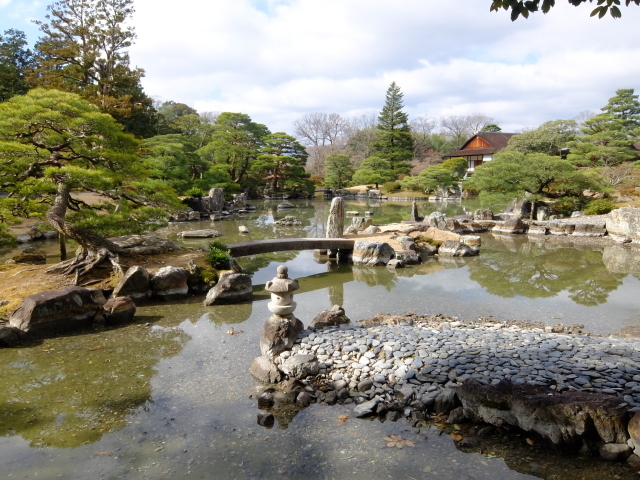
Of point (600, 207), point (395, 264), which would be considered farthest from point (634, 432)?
point (600, 207)

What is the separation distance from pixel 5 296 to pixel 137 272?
2122mm

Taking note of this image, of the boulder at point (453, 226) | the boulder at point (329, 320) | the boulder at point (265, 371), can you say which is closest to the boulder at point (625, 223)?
the boulder at point (453, 226)

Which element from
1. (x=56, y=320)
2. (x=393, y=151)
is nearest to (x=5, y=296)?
(x=56, y=320)

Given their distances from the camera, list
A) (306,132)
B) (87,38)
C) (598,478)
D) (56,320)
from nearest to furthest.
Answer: (598,478)
(56,320)
(87,38)
(306,132)

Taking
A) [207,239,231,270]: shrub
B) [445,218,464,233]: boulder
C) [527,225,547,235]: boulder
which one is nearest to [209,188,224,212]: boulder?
[445,218,464,233]: boulder

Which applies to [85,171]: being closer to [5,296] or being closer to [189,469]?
[5,296]

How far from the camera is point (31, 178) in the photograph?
8219 mm

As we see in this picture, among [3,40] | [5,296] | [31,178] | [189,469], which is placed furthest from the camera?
[3,40]

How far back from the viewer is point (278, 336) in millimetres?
5582

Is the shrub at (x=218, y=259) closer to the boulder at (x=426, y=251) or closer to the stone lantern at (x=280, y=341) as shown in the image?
the stone lantern at (x=280, y=341)

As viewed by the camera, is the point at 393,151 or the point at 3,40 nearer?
the point at 3,40

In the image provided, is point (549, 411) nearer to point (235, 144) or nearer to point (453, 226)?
point (453, 226)

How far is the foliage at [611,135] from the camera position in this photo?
2530cm

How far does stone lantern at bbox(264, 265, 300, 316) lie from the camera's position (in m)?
5.55
